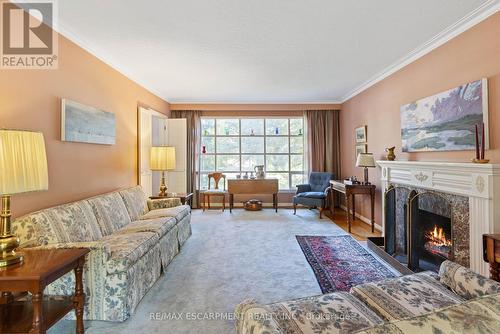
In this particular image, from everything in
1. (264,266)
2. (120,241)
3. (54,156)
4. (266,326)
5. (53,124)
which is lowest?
(264,266)

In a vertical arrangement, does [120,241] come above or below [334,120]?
below

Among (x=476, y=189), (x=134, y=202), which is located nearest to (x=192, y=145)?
(x=134, y=202)

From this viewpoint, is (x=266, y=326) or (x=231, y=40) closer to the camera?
(x=266, y=326)

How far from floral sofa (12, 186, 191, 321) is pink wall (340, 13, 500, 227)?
3226 millimetres

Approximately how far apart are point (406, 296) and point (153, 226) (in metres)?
2.41

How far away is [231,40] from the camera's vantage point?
2.97m

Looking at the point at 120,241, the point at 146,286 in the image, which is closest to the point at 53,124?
the point at 120,241

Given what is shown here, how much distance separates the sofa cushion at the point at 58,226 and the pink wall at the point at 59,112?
0.60ft

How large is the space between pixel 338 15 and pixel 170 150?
3239mm

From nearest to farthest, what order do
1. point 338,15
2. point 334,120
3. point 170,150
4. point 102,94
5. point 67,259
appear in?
1. point 67,259
2. point 338,15
3. point 102,94
4. point 170,150
5. point 334,120

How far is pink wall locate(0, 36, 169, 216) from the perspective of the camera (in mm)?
2170

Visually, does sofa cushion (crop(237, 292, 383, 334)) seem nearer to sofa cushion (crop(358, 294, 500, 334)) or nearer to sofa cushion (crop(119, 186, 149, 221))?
sofa cushion (crop(358, 294, 500, 334))

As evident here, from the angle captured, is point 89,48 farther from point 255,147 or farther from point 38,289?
point 255,147

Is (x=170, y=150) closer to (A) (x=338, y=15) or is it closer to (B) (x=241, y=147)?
(B) (x=241, y=147)
